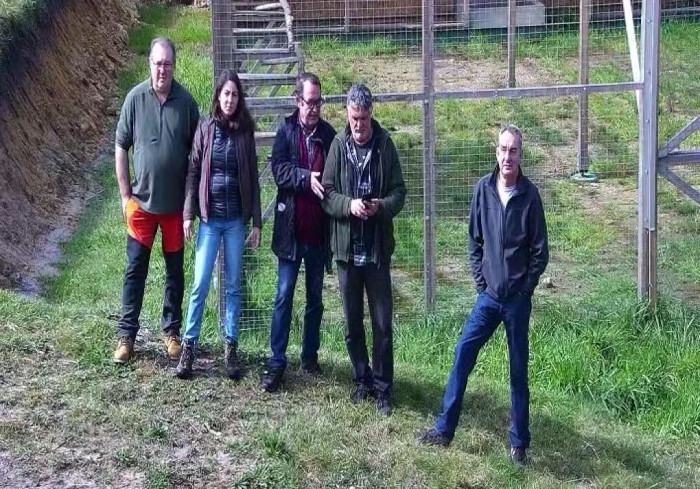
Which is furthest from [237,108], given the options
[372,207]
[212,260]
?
[372,207]

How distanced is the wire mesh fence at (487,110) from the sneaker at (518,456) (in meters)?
2.65

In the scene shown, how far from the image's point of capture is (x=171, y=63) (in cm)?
666

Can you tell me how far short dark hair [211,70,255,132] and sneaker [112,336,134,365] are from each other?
1.55 m

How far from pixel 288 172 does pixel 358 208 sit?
1.83ft

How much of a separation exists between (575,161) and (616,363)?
5.17m

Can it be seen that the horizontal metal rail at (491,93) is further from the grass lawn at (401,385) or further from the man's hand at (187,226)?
the man's hand at (187,226)

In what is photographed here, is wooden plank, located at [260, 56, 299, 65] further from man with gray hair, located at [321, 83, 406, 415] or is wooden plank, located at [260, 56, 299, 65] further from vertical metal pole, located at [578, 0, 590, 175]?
man with gray hair, located at [321, 83, 406, 415]

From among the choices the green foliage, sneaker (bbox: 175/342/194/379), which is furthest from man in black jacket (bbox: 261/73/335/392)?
the green foliage

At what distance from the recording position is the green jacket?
647cm

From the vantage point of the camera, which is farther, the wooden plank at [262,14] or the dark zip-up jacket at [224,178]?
the wooden plank at [262,14]

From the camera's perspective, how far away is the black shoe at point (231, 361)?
6898 millimetres

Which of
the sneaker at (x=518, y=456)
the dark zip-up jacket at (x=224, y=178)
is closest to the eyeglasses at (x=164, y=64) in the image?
the dark zip-up jacket at (x=224, y=178)

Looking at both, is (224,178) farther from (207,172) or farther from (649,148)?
(649,148)

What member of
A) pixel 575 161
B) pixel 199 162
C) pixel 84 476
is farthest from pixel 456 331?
pixel 575 161
